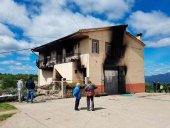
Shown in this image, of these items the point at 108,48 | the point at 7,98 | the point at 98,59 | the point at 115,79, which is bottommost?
the point at 7,98

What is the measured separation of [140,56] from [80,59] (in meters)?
8.66

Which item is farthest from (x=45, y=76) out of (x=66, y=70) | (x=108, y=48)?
(x=108, y=48)

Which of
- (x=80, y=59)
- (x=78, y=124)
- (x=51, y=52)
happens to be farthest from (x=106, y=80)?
(x=78, y=124)

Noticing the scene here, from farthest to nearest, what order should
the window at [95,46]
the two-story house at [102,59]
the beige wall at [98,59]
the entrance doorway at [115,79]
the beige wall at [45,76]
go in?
the beige wall at [45,76] < the entrance doorway at [115,79] < the window at [95,46] < the two-story house at [102,59] < the beige wall at [98,59]

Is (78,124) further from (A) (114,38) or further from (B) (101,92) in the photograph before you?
(A) (114,38)

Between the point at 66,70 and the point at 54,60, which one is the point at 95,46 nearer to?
the point at 66,70

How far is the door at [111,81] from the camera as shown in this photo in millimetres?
27016

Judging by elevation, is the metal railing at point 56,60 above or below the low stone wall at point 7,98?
above

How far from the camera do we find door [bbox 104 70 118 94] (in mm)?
27016

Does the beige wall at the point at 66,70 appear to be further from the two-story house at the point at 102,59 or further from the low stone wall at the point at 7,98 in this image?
the low stone wall at the point at 7,98

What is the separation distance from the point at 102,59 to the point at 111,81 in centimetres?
272

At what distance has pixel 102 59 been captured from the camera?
87.4 ft

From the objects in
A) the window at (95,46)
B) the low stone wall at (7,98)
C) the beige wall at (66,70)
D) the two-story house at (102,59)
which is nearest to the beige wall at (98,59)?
the two-story house at (102,59)

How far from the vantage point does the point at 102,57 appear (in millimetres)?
26641
